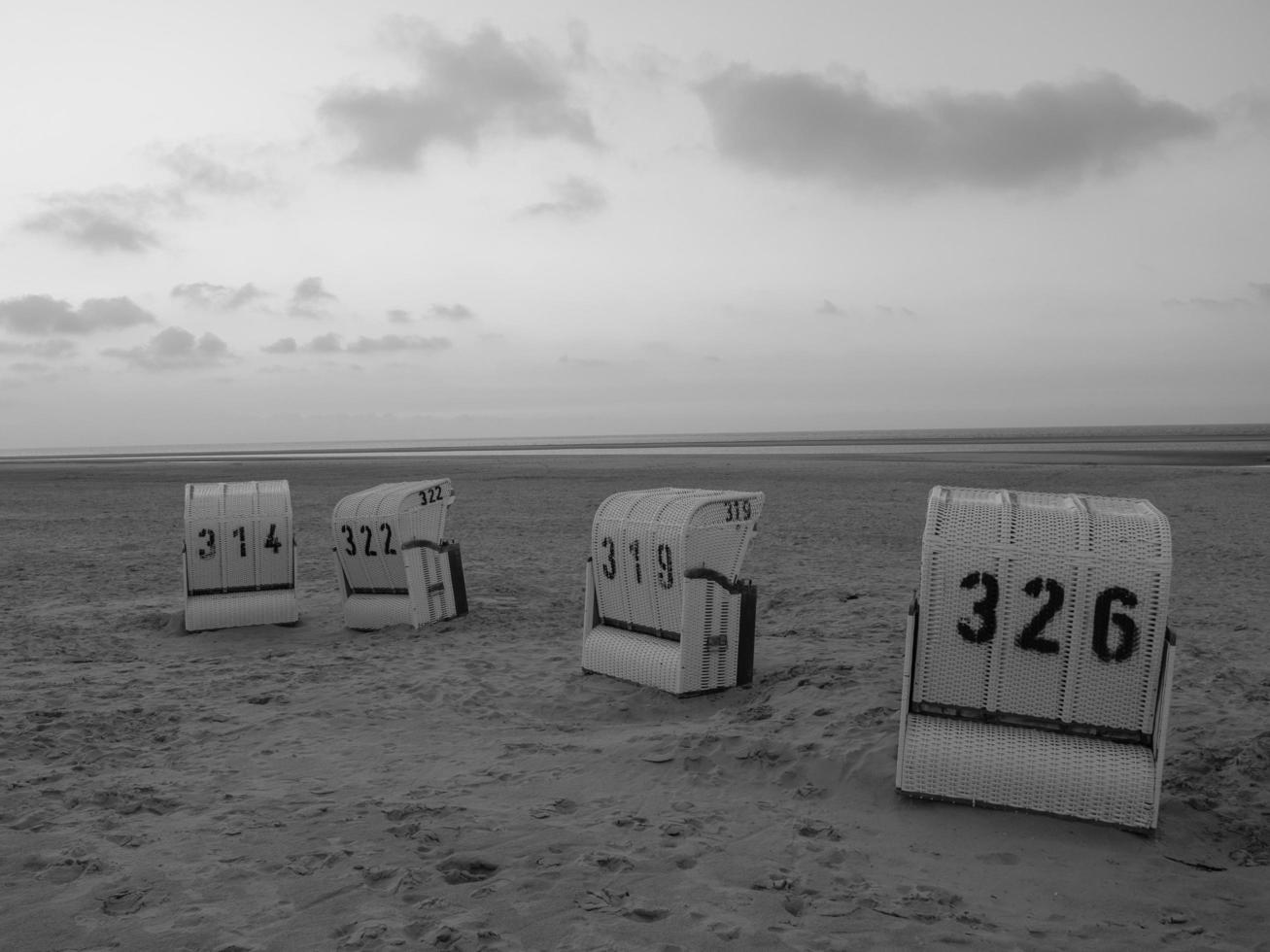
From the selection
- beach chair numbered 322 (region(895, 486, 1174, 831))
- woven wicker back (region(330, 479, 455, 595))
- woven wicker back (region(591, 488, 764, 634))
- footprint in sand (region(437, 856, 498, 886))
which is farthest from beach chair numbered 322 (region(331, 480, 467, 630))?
beach chair numbered 322 (region(895, 486, 1174, 831))

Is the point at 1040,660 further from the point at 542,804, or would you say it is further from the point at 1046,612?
the point at 542,804

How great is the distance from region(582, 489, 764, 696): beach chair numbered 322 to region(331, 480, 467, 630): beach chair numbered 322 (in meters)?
2.93

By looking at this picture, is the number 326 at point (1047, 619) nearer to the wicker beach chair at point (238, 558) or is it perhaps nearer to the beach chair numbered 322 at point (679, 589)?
the beach chair numbered 322 at point (679, 589)

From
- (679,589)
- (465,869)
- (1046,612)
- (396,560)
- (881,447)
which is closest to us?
(465,869)

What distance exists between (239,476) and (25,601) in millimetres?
32668

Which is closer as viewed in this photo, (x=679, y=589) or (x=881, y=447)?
(x=679, y=589)

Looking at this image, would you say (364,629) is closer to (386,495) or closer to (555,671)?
(386,495)

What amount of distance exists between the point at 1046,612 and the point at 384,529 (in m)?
7.10

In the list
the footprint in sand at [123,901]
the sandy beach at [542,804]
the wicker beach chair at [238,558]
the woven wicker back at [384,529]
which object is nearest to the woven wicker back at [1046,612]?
the sandy beach at [542,804]

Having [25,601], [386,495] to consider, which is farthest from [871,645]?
[25,601]

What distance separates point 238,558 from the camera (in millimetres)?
10578

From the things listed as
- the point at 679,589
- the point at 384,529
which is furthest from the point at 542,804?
the point at 384,529

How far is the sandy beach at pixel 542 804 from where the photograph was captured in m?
4.04

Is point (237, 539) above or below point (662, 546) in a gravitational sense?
below
